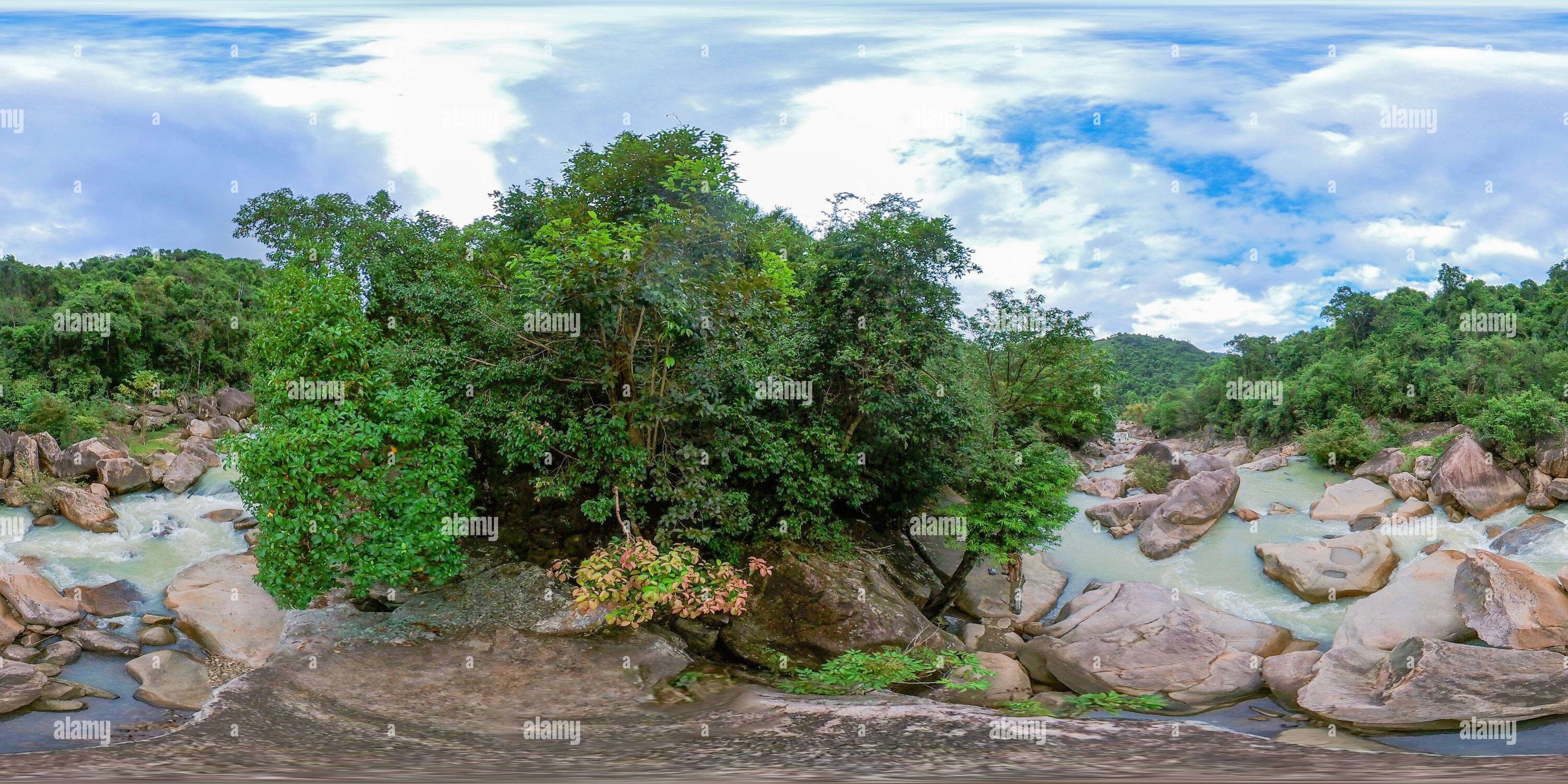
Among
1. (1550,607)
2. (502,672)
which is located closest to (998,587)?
(1550,607)

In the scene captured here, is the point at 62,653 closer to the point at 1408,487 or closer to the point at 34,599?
the point at 34,599

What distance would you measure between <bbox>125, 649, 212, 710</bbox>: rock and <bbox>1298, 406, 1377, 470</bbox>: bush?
102 feet

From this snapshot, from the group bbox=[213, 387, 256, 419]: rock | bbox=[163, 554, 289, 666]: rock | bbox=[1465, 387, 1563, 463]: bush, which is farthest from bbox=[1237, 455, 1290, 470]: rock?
bbox=[213, 387, 256, 419]: rock

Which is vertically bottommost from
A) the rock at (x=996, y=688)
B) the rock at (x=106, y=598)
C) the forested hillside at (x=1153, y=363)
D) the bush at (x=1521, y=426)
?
the rock at (x=996, y=688)

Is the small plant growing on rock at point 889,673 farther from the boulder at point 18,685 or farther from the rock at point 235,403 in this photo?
the rock at point 235,403

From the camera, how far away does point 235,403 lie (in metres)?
36.1

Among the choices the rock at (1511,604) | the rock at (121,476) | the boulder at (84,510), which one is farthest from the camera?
the rock at (121,476)

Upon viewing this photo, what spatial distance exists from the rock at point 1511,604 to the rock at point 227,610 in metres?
10.3

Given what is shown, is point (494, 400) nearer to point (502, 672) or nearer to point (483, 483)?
point (483, 483)

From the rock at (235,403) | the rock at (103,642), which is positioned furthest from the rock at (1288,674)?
the rock at (235,403)

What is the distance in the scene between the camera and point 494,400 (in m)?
11.5

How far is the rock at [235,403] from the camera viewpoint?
35.6 metres

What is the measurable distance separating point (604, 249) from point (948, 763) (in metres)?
6.72

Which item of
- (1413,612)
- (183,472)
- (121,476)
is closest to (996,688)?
(1413,612)
